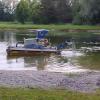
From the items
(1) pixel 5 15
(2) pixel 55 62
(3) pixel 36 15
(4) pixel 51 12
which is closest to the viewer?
(2) pixel 55 62

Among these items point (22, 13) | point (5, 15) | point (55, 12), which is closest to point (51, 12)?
point (55, 12)

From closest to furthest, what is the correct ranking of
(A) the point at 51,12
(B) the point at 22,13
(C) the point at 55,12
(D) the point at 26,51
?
(D) the point at 26,51
(A) the point at 51,12
(C) the point at 55,12
(B) the point at 22,13

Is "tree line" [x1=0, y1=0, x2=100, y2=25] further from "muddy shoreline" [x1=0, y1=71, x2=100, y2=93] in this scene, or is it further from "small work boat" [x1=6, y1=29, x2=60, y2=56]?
"muddy shoreline" [x1=0, y1=71, x2=100, y2=93]

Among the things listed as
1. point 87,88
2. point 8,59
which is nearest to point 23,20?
point 8,59

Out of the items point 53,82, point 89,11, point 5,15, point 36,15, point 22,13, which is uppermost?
point 53,82

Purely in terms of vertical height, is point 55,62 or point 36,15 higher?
point 55,62

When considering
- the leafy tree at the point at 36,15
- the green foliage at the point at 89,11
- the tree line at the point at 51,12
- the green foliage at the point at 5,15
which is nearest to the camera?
the green foliage at the point at 89,11

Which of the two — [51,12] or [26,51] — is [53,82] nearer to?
[26,51]

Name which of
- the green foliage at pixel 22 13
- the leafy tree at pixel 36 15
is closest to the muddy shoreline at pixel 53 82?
the leafy tree at pixel 36 15

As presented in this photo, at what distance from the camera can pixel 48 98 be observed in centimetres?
1509

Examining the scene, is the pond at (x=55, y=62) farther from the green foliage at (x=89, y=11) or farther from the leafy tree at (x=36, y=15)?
the leafy tree at (x=36, y=15)

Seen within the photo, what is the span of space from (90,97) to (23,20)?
99.4 m

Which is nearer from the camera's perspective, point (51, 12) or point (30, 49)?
point (30, 49)

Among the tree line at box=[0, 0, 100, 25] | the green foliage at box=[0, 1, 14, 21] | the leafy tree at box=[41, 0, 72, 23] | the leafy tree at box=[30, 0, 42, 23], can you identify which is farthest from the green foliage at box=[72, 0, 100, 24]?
the green foliage at box=[0, 1, 14, 21]
